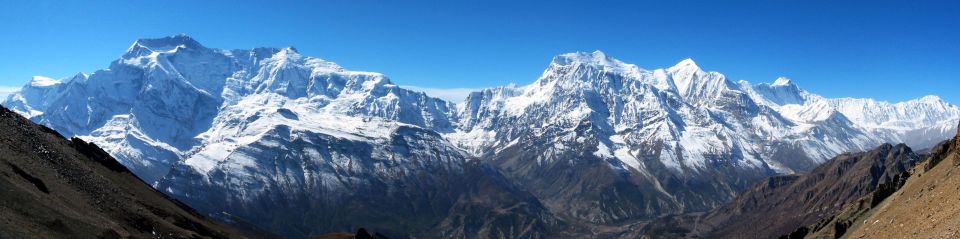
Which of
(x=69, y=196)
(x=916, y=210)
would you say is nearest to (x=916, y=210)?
(x=916, y=210)

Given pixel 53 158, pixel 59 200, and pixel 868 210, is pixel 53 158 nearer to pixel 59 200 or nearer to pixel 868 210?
pixel 59 200

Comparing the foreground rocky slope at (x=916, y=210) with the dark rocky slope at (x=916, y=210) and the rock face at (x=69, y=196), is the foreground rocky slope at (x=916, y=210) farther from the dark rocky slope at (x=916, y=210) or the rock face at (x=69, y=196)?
the rock face at (x=69, y=196)

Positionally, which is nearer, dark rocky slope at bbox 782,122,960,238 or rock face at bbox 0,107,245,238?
dark rocky slope at bbox 782,122,960,238

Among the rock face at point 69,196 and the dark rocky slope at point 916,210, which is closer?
the dark rocky slope at point 916,210

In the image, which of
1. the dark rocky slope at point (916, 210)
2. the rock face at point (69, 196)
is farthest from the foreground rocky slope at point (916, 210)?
the rock face at point (69, 196)

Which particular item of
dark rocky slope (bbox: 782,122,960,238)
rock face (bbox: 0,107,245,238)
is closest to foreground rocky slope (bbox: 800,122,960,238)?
dark rocky slope (bbox: 782,122,960,238)

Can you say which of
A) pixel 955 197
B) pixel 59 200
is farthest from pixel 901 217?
pixel 59 200

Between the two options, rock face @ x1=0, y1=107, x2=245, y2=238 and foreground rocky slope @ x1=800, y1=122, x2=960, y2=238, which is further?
rock face @ x1=0, y1=107, x2=245, y2=238

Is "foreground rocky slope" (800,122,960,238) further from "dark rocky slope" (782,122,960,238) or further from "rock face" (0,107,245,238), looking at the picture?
"rock face" (0,107,245,238)
